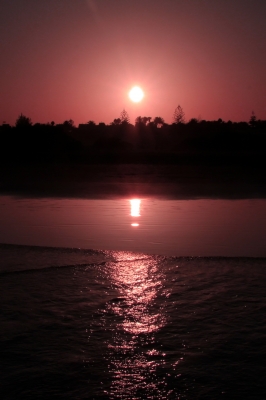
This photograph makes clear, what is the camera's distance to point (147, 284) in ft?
19.0

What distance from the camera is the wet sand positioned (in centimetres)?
1761

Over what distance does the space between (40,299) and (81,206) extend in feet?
28.2

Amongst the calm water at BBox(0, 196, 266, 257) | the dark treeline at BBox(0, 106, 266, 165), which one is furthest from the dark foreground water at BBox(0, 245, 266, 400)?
the dark treeline at BBox(0, 106, 266, 165)

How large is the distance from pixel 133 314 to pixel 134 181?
57.1 ft

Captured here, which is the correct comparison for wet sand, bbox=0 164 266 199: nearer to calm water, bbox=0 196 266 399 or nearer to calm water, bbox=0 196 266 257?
calm water, bbox=0 196 266 257

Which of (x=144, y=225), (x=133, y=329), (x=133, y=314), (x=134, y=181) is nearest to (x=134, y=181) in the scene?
(x=134, y=181)

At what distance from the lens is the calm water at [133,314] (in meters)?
3.49

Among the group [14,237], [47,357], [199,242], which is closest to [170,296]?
[47,357]

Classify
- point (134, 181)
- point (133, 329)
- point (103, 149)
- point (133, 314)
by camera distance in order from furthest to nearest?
point (103, 149)
point (134, 181)
point (133, 314)
point (133, 329)

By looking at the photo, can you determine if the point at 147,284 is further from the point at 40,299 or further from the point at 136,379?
the point at 136,379

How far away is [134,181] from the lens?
72.4ft

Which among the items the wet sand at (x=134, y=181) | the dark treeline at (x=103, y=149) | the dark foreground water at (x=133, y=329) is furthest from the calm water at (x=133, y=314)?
the dark treeline at (x=103, y=149)

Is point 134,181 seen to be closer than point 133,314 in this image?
No

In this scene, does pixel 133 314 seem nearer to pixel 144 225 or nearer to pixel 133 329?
pixel 133 329
